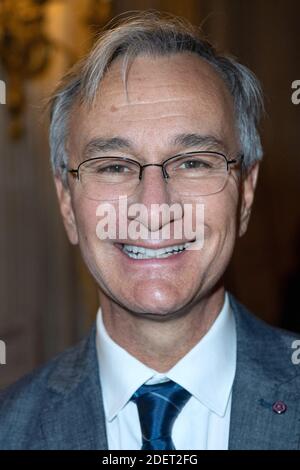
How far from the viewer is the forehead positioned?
1.54 meters

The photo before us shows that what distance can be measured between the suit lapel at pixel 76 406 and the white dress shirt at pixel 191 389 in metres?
0.03

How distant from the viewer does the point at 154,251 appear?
1541 millimetres

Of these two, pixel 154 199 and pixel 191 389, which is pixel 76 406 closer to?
pixel 191 389

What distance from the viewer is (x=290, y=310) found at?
13.0ft

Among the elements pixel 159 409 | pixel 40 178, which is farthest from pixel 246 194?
pixel 40 178

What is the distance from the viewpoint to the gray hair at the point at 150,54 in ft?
5.37

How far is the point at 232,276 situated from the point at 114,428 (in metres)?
2.90

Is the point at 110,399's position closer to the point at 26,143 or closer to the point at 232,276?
the point at 26,143

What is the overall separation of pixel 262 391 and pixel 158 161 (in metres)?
0.52

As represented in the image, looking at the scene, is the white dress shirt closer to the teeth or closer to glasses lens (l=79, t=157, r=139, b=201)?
the teeth

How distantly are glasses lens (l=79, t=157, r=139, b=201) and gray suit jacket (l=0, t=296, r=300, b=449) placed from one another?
1.26 feet

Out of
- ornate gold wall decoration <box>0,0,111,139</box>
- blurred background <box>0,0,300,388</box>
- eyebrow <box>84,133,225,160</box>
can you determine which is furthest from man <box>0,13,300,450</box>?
ornate gold wall decoration <box>0,0,111,139</box>

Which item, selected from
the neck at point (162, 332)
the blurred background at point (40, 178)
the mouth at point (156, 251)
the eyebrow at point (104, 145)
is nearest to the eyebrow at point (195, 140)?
the eyebrow at point (104, 145)

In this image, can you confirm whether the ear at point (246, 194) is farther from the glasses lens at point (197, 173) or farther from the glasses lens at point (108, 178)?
the glasses lens at point (108, 178)
